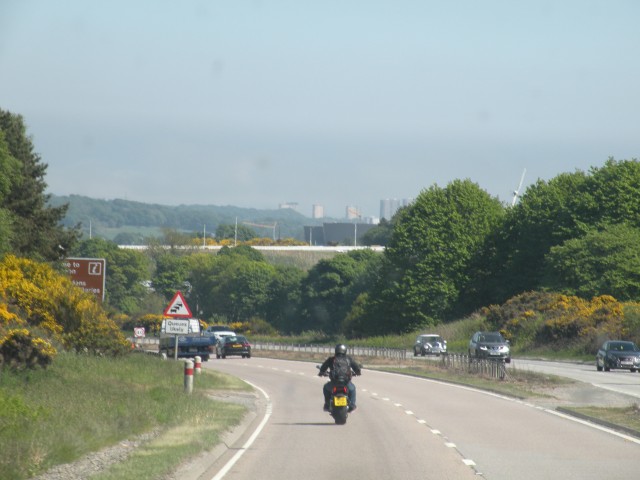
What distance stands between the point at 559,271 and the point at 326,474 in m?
72.0

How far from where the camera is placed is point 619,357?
166 feet

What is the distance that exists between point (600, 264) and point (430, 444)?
214ft

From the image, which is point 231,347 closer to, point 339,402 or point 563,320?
point 563,320

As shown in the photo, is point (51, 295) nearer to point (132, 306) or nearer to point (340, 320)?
point (340, 320)

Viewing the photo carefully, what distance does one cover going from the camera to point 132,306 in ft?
498

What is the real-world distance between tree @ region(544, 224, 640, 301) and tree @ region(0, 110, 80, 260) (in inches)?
1540

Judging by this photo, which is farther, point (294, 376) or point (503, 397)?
point (294, 376)

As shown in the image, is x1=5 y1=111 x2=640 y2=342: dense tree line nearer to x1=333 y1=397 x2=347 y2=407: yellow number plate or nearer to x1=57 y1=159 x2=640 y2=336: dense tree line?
x1=57 y1=159 x2=640 y2=336: dense tree line

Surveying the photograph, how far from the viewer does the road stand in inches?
615

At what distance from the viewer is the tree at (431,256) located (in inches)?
3905

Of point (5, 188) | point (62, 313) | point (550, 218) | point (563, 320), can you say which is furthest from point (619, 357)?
point (550, 218)

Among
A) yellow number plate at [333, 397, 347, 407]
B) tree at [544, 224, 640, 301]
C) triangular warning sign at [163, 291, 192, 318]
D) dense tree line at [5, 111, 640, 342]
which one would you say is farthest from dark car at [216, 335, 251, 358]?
yellow number plate at [333, 397, 347, 407]

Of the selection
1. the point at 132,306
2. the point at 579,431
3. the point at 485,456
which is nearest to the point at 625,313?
the point at 579,431

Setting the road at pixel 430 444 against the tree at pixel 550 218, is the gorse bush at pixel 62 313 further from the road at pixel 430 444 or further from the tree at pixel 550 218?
the tree at pixel 550 218
